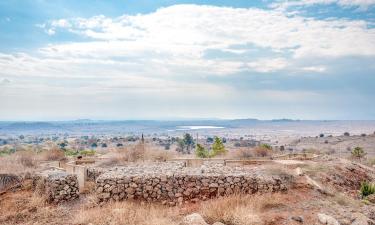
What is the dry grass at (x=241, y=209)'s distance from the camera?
9977 mm

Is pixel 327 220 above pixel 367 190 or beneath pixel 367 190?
above

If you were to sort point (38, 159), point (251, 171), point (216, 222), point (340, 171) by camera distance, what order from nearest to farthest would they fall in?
point (216, 222), point (251, 171), point (340, 171), point (38, 159)

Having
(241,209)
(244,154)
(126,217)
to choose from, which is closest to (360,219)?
(241,209)

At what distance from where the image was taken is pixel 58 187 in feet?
47.9

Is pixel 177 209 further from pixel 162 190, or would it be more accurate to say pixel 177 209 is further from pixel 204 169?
pixel 204 169

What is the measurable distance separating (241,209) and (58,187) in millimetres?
7767

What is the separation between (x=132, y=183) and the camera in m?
14.3

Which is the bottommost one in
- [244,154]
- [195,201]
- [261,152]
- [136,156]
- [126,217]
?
[195,201]

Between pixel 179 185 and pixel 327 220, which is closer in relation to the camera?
pixel 327 220

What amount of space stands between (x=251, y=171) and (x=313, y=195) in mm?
2663

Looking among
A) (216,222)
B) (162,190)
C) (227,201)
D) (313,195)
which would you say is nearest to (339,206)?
(313,195)

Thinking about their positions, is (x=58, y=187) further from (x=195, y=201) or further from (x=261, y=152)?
(x=261, y=152)

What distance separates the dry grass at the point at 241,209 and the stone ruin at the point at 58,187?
6.28m

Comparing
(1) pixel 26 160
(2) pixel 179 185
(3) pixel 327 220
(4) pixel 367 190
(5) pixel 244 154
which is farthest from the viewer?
(5) pixel 244 154
